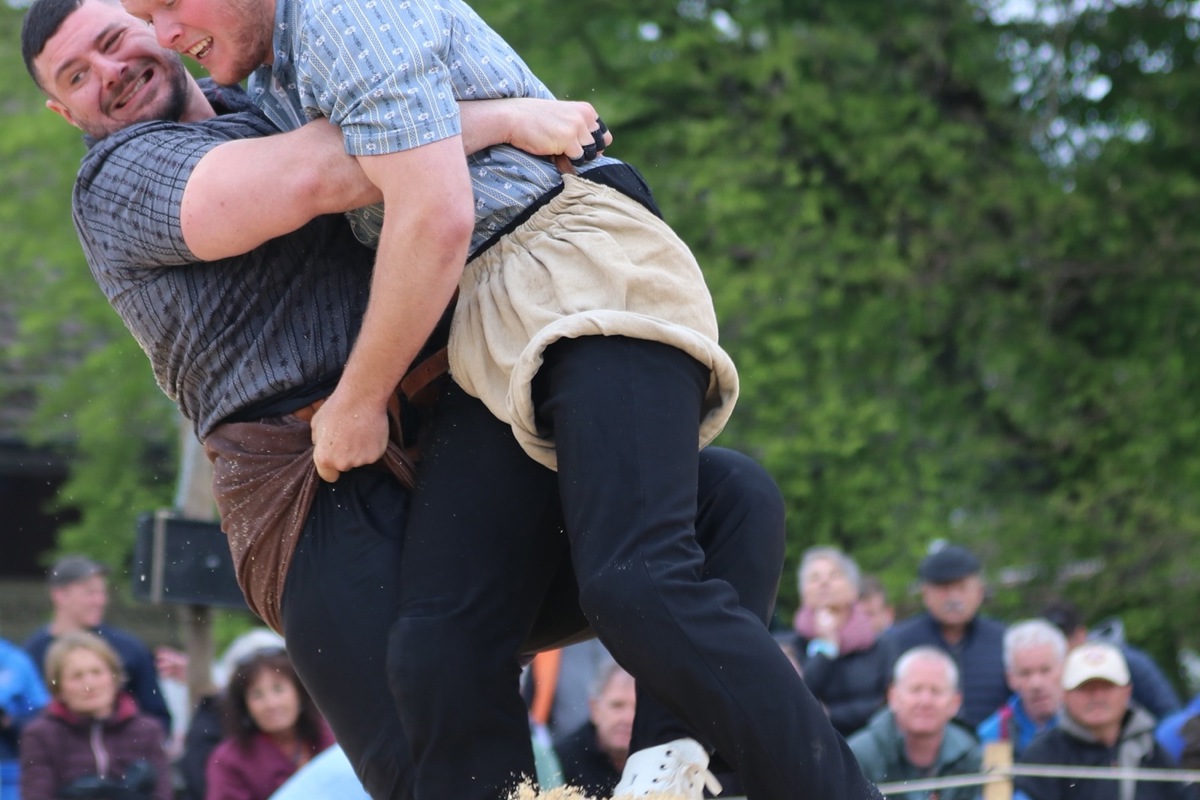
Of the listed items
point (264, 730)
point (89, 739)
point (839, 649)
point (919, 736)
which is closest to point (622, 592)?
point (919, 736)

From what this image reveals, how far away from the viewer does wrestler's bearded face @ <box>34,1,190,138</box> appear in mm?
2518

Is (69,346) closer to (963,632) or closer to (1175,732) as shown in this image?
(963,632)

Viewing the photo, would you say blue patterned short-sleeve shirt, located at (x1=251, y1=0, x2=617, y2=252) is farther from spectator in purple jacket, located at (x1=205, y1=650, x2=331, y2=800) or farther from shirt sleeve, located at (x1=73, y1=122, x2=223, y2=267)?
spectator in purple jacket, located at (x1=205, y1=650, x2=331, y2=800)

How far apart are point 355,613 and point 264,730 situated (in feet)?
9.79

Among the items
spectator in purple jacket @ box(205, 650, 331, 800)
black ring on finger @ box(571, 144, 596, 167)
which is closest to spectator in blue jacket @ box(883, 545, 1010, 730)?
spectator in purple jacket @ box(205, 650, 331, 800)

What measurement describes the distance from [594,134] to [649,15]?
8.51m

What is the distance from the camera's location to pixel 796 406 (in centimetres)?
1025

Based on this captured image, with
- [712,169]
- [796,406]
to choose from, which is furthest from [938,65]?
[796,406]

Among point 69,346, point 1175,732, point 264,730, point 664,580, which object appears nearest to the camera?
point 664,580

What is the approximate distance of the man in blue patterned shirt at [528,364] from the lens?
84.6 inches

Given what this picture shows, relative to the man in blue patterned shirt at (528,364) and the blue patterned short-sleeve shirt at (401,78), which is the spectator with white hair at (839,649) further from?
the blue patterned short-sleeve shirt at (401,78)

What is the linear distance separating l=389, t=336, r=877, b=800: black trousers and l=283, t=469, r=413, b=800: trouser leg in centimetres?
7

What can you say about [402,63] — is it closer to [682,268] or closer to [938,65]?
[682,268]

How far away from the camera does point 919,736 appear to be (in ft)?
16.8
